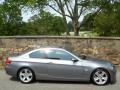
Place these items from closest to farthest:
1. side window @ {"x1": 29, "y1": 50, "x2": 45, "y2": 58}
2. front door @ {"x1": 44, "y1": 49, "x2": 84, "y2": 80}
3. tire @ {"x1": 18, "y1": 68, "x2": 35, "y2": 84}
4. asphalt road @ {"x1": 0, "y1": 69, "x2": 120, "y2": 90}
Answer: asphalt road @ {"x1": 0, "y1": 69, "x2": 120, "y2": 90}, front door @ {"x1": 44, "y1": 49, "x2": 84, "y2": 80}, tire @ {"x1": 18, "y1": 68, "x2": 35, "y2": 84}, side window @ {"x1": 29, "y1": 50, "x2": 45, "y2": 58}

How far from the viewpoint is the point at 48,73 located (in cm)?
1277

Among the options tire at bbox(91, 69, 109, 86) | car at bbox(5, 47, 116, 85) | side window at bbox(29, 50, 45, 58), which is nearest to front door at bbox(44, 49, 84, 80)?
car at bbox(5, 47, 116, 85)

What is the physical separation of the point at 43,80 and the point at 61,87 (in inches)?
60.0

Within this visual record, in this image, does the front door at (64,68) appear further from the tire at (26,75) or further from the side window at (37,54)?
the tire at (26,75)

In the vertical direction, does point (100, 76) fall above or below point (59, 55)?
below

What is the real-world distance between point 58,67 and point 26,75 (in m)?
1.24

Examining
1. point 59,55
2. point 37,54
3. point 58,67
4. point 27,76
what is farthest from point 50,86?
point 37,54

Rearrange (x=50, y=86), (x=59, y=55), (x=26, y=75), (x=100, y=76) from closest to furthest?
1. (x=50, y=86)
2. (x=100, y=76)
3. (x=26, y=75)
4. (x=59, y=55)

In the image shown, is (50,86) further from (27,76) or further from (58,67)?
(27,76)

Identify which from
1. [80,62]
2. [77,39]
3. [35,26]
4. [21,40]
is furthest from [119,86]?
[35,26]

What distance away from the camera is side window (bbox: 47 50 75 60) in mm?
12914

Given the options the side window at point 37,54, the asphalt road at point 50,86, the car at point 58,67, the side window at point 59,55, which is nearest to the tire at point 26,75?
the car at point 58,67

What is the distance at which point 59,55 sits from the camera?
12984 millimetres

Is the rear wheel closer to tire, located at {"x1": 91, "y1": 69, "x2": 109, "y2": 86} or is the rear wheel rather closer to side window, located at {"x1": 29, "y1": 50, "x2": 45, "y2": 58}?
side window, located at {"x1": 29, "y1": 50, "x2": 45, "y2": 58}
